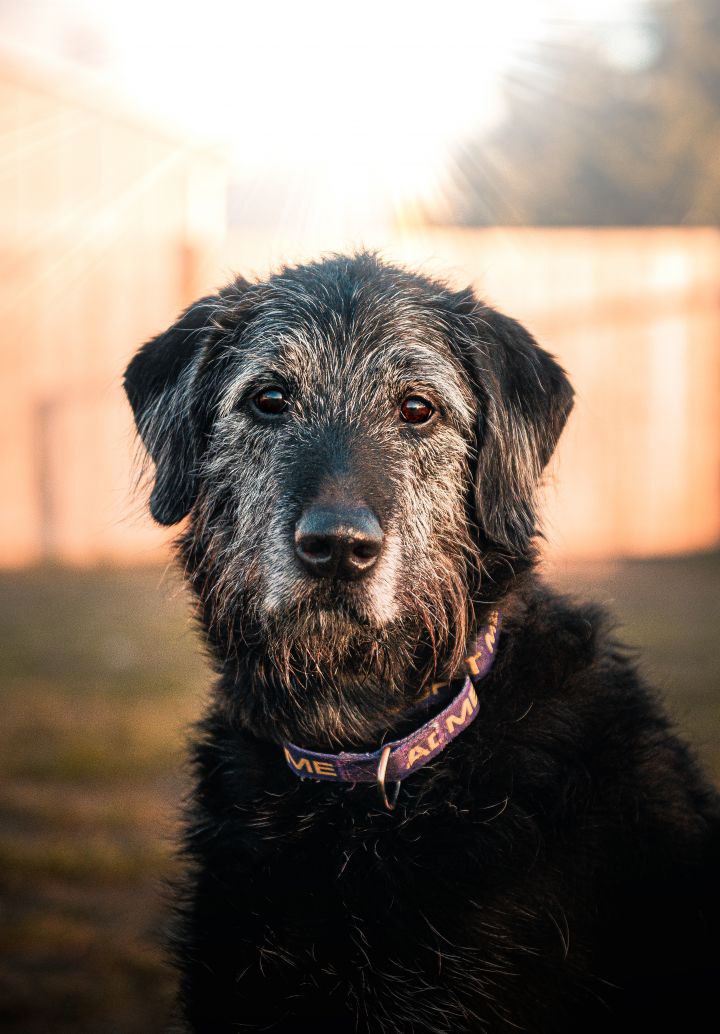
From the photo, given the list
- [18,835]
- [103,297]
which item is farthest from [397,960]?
[103,297]

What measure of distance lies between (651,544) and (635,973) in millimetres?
7782

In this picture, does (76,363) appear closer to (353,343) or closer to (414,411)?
(353,343)

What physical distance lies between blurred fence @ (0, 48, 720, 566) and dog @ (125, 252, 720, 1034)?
18.5 feet

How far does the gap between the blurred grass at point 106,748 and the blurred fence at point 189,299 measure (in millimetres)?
579

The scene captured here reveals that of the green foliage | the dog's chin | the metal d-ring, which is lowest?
the metal d-ring

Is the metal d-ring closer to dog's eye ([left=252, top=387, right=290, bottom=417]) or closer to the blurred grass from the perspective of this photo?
the blurred grass

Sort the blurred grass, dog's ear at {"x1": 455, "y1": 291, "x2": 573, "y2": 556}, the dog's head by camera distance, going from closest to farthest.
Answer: the dog's head, dog's ear at {"x1": 455, "y1": 291, "x2": 573, "y2": 556}, the blurred grass

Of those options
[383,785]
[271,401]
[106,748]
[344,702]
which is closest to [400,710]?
[344,702]

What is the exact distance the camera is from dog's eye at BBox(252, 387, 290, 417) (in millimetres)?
2589

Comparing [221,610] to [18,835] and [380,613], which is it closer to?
[380,613]

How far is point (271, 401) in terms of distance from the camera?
2596mm

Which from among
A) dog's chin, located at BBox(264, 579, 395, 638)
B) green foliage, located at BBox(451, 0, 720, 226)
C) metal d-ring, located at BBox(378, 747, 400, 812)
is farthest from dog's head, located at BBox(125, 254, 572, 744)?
green foliage, located at BBox(451, 0, 720, 226)

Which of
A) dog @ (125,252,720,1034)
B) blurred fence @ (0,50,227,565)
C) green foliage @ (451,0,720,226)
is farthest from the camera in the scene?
green foliage @ (451,0,720,226)

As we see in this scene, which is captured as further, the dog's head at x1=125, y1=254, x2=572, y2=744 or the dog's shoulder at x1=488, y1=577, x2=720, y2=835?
the dog's head at x1=125, y1=254, x2=572, y2=744
